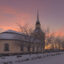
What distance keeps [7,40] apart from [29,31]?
6.61m

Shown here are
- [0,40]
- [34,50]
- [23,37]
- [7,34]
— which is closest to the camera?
[0,40]

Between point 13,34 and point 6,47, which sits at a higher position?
point 13,34

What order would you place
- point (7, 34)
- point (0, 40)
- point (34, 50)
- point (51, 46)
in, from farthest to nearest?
point (51, 46) → point (34, 50) → point (7, 34) → point (0, 40)

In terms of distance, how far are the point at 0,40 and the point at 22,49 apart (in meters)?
7.52

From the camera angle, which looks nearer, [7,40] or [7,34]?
[7,40]

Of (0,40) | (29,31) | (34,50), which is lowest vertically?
(34,50)

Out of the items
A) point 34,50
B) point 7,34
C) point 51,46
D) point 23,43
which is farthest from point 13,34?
point 51,46

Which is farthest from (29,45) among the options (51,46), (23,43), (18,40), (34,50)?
(51,46)

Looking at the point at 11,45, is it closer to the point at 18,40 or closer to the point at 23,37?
the point at 18,40

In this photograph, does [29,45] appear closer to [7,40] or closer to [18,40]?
[18,40]

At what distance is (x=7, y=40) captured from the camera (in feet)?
108

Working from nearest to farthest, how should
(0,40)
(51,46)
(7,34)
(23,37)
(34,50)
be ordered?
(0,40)
(7,34)
(23,37)
(34,50)
(51,46)

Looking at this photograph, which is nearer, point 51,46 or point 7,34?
point 7,34

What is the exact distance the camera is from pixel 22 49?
120 feet
